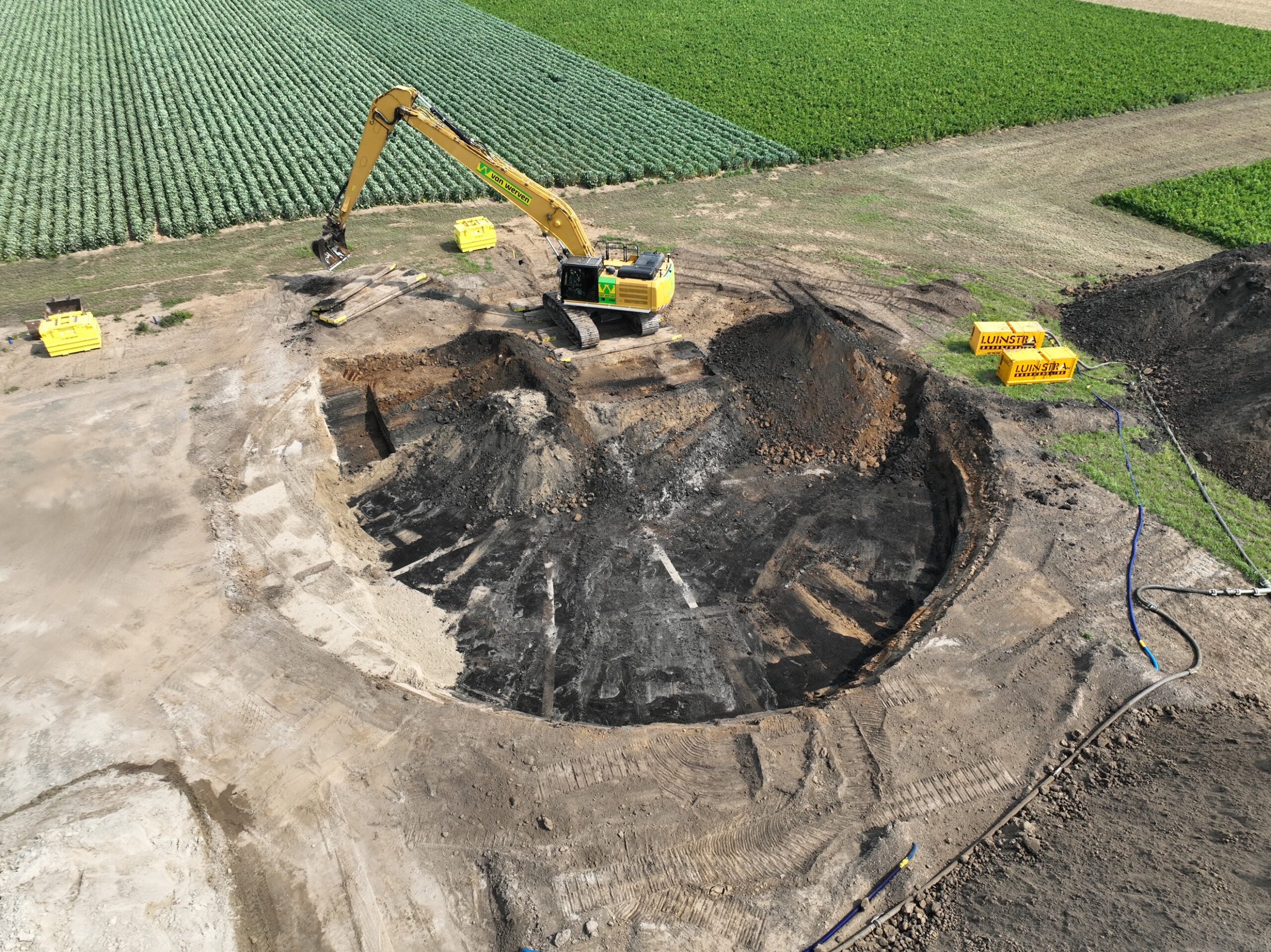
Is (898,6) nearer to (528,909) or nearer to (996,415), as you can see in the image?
(996,415)

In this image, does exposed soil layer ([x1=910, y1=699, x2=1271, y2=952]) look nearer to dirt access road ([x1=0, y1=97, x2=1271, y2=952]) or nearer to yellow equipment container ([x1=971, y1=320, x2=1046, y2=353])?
dirt access road ([x1=0, y1=97, x2=1271, y2=952])

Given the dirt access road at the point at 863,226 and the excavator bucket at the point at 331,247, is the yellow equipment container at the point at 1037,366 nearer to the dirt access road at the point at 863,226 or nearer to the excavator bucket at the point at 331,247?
the dirt access road at the point at 863,226

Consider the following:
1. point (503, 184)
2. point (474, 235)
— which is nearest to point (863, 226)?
point (474, 235)

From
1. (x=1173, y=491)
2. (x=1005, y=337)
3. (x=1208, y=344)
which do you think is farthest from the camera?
(x=1005, y=337)

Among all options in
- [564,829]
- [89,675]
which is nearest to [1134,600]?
[564,829]

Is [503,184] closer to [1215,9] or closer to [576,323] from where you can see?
[576,323]

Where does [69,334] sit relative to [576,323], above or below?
below
